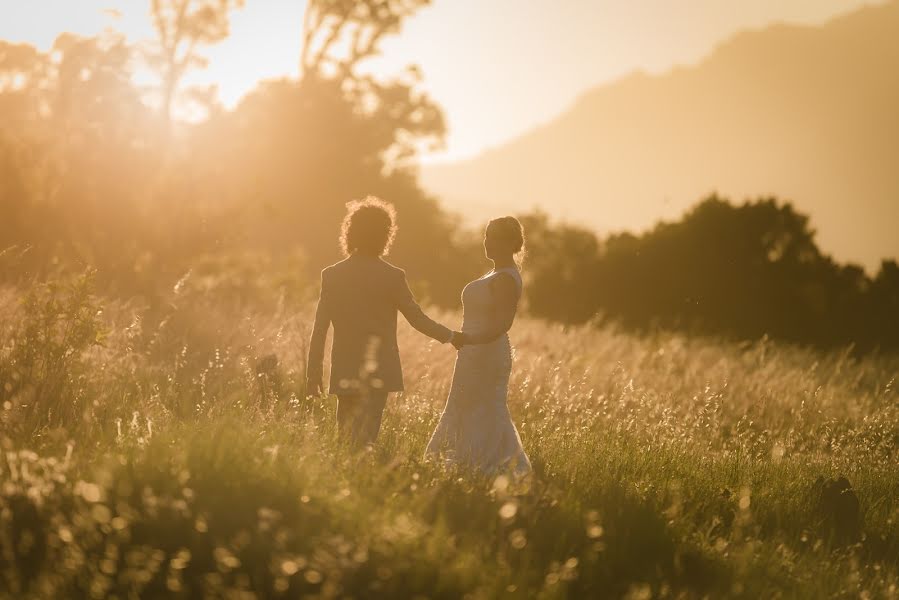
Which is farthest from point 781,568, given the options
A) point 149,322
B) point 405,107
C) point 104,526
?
point 405,107

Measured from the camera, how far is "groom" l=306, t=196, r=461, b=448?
5.66 meters

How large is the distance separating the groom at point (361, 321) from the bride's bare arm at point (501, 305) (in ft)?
1.86

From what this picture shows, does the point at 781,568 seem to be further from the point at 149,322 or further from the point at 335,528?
the point at 149,322

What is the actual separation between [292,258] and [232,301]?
2708mm

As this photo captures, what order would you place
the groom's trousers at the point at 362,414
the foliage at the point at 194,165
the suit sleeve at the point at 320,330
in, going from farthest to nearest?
1. the foliage at the point at 194,165
2. the suit sleeve at the point at 320,330
3. the groom's trousers at the point at 362,414

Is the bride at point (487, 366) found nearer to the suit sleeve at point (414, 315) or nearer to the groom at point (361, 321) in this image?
the suit sleeve at point (414, 315)

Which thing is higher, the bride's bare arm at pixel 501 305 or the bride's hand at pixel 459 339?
the bride's bare arm at pixel 501 305

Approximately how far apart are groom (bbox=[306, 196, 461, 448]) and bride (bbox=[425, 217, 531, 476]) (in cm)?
53

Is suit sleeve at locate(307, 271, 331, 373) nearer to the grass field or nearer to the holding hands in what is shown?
the grass field

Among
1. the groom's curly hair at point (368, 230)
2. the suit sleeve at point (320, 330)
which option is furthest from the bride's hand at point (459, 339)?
the suit sleeve at point (320, 330)

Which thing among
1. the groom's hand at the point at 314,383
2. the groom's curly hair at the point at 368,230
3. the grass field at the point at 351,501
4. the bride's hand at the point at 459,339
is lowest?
the grass field at the point at 351,501

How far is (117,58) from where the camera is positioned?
3353 cm

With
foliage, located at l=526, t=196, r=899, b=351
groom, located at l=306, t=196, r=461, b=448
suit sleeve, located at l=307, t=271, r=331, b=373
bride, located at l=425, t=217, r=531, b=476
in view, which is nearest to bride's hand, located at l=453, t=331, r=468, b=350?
bride, located at l=425, t=217, r=531, b=476

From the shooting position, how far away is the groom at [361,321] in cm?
566
